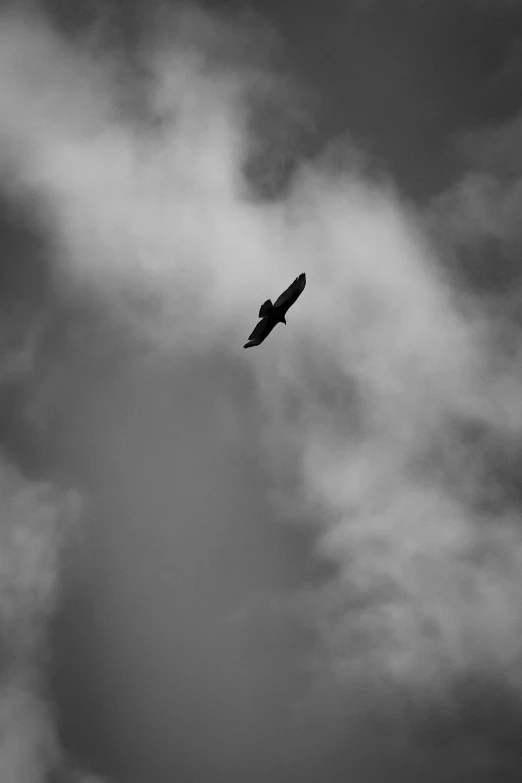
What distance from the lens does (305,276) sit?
47.9 meters

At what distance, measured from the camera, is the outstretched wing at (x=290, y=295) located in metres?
45.7

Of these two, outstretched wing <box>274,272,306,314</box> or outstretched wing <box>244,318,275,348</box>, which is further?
outstretched wing <box>274,272,306,314</box>

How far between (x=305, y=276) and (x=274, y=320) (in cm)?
439

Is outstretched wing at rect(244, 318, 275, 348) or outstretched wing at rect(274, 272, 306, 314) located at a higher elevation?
outstretched wing at rect(274, 272, 306, 314)

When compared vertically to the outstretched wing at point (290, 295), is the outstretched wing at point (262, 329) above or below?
below

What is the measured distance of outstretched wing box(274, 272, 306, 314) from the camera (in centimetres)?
4569

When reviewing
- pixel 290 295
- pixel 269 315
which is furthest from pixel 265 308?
pixel 290 295

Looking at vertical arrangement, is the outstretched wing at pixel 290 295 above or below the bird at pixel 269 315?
above

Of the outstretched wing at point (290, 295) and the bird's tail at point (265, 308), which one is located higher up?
the outstretched wing at point (290, 295)

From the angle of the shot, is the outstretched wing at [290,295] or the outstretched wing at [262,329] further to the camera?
the outstretched wing at [290,295]

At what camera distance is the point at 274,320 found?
45219 mm

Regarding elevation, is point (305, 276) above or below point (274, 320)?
above

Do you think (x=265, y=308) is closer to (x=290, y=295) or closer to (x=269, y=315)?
(x=269, y=315)

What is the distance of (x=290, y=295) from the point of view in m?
46.4
